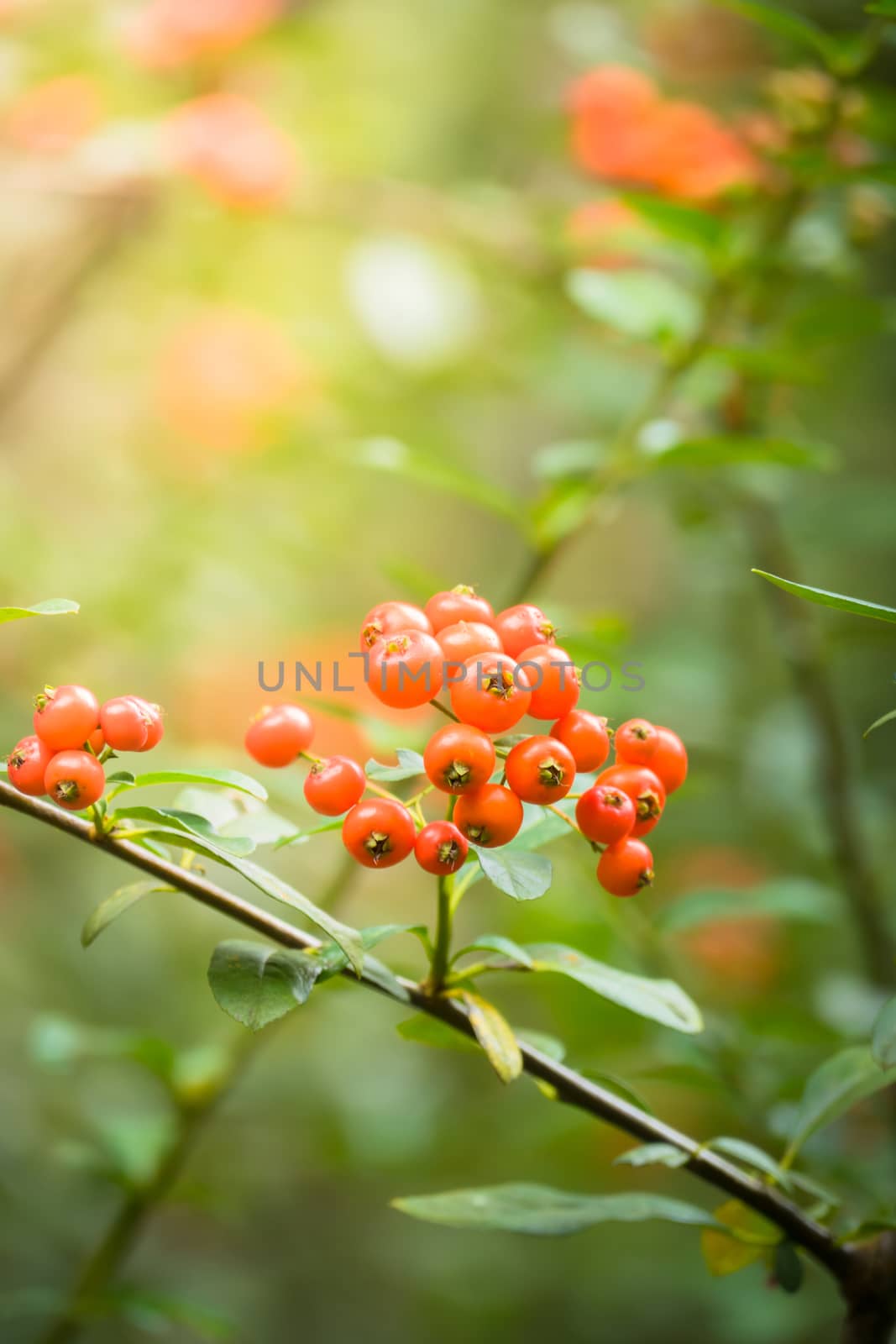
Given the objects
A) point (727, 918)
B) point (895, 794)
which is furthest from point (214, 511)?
point (895, 794)

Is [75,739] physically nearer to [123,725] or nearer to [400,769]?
[123,725]

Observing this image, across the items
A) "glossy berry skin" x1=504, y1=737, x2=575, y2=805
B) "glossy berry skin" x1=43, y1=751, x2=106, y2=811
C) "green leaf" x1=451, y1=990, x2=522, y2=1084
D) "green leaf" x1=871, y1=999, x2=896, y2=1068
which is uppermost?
"glossy berry skin" x1=43, y1=751, x2=106, y2=811

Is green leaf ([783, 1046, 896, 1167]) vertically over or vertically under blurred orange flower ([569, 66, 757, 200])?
under

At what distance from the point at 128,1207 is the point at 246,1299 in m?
0.83

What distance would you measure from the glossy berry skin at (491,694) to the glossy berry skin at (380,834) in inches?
2.0

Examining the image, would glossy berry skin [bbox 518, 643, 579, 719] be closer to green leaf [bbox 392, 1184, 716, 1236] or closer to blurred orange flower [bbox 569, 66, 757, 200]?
green leaf [bbox 392, 1184, 716, 1236]

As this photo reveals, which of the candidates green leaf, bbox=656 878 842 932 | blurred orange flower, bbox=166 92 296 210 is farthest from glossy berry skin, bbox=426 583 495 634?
blurred orange flower, bbox=166 92 296 210

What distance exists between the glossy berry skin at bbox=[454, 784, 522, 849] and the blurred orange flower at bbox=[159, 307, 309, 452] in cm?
128

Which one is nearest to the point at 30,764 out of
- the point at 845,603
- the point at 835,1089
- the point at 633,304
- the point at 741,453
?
the point at 845,603

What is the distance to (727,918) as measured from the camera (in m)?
1.59

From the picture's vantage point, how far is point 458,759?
1.36 ft

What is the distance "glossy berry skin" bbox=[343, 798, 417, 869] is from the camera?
0.43 meters

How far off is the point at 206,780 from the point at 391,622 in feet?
0.36

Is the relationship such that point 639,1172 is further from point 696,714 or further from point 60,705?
point 60,705
